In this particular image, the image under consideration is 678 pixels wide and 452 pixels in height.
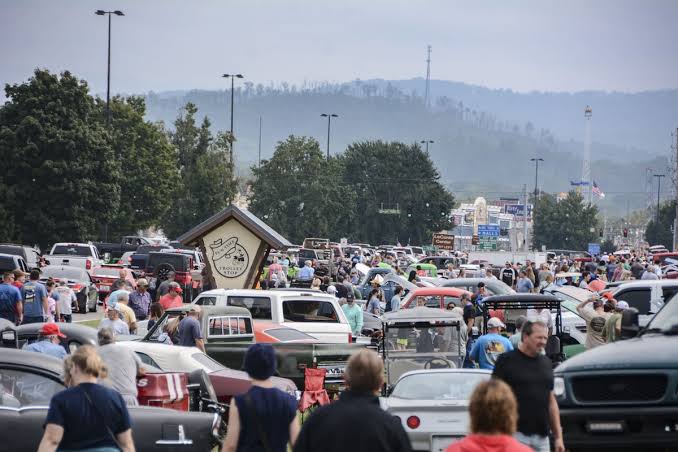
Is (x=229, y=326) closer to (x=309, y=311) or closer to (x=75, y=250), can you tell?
(x=309, y=311)

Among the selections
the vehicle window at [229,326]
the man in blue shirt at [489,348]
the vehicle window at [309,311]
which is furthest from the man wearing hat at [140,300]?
the man in blue shirt at [489,348]

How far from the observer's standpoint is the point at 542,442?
30.9 ft

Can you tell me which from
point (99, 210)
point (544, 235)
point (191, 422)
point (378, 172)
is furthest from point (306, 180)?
point (191, 422)

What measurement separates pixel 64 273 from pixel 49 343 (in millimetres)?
26345

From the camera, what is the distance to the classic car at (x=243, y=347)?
18.0 metres

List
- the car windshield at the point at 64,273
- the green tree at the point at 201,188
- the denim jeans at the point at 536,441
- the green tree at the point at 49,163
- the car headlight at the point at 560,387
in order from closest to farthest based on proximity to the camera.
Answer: the denim jeans at the point at 536,441 → the car headlight at the point at 560,387 → the car windshield at the point at 64,273 → the green tree at the point at 49,163 → the green tree at the point at 201,188

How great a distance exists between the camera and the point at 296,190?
10525 centimetres

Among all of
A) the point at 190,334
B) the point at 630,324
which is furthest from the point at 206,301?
the point at 630,324

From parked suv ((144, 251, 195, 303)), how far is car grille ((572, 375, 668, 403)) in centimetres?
2866

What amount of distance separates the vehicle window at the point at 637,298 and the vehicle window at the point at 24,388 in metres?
14.0

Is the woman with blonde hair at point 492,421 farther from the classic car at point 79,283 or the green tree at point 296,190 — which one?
the green tree at point 296,190

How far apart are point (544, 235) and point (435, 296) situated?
146793 mm

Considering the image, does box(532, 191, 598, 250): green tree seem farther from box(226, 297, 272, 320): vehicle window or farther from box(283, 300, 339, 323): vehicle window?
box(226, 297, 272, 320): vehicle window

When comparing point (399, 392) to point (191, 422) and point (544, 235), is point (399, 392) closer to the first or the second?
point (191, 422)
